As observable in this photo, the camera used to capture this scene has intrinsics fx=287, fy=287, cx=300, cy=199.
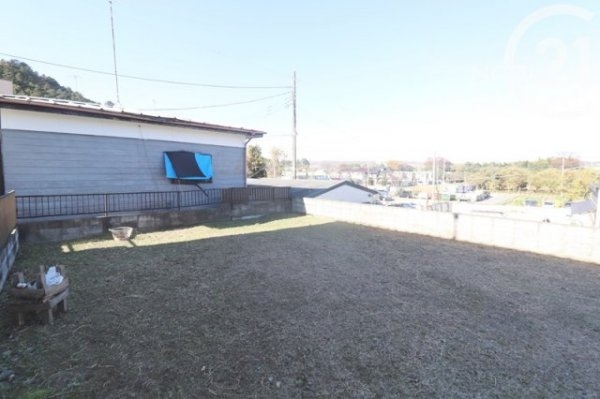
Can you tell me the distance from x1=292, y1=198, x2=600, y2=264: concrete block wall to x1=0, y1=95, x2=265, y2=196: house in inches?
195

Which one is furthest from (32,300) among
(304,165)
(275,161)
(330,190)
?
(304,165)

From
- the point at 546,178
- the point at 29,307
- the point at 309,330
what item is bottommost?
the point at 309,330

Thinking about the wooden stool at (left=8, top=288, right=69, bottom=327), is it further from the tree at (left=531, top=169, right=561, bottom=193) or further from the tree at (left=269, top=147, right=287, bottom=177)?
the tree at (left=531, top=169, right=561, bottom=193)

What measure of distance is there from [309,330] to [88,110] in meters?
7.72

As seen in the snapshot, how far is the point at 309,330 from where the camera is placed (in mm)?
2814

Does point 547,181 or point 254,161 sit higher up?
point 254,161

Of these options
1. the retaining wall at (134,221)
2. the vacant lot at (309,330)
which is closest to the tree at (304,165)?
the retaining wall at (134,221)

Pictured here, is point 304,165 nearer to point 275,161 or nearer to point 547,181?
point 275,161

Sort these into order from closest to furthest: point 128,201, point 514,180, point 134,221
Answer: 1. point 134,221
2. point 128,201
3. point 514,180

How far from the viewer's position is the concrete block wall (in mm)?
5387

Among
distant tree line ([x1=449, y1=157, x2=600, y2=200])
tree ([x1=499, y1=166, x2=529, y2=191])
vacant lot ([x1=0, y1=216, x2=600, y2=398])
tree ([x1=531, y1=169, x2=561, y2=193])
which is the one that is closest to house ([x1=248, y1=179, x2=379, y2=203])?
vacant lot ([x1=0, y1=216, x2=600, y2=398])

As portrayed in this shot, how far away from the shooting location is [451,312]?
3.24m

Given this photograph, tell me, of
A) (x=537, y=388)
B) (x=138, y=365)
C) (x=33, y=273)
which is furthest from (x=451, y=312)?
(x=33, y=273)

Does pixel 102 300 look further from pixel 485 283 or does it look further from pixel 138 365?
pixel 485 283
